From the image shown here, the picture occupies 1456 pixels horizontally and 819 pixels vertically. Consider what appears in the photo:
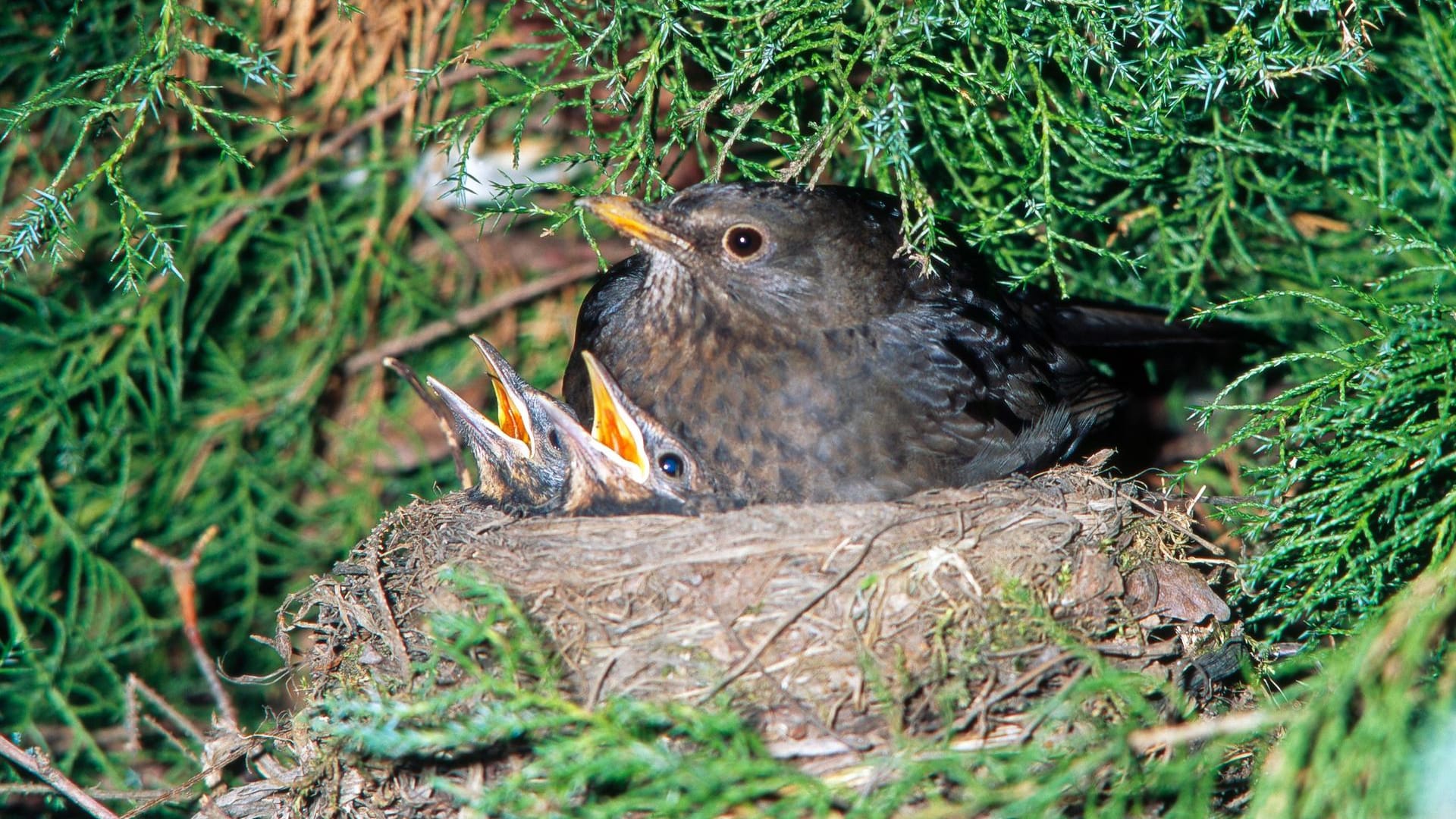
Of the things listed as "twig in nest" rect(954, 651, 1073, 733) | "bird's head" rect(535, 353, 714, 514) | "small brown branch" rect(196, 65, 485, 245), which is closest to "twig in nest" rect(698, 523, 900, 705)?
"twig in nest" rect(954, 651, 1073, 733)

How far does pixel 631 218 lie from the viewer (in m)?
2.39

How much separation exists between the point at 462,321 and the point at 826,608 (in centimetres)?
181

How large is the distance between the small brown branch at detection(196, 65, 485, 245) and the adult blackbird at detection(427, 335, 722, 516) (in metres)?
0.80

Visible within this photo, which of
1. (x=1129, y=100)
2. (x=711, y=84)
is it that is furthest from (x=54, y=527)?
(x=1129, y=100)

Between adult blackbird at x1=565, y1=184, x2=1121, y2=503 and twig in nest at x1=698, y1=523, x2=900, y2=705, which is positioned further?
adult blackbird at x1=565, y1=184, x2=1121, y2=503

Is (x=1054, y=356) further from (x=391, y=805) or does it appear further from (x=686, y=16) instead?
(x=391, y=805)

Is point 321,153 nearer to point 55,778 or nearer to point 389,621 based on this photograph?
point 389,621

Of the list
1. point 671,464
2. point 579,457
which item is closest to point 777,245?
point 671,464

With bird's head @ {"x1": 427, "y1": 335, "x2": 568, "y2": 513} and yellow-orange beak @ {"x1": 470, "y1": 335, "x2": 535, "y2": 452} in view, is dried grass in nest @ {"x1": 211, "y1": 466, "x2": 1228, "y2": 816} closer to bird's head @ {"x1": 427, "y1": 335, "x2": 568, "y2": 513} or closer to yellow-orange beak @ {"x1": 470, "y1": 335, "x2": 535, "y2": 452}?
bird's head @ {"x1": 427, "y1": 335, "x2": 568, "y2": 513}

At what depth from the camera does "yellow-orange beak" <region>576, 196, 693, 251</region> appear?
2367 mm

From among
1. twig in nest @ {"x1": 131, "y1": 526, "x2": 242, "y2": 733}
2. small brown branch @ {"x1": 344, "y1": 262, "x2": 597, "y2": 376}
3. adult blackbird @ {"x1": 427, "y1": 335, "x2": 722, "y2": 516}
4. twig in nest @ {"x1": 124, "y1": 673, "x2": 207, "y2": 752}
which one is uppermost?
small brown branch @ {"x1": 344, "y1": 262, "x2": 597, "y2": 376}

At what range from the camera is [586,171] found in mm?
3236

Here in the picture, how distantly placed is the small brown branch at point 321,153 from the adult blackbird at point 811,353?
0.95 metres

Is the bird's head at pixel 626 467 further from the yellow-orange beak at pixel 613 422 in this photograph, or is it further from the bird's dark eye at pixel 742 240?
the bird's dark eye at pixel 742 240
